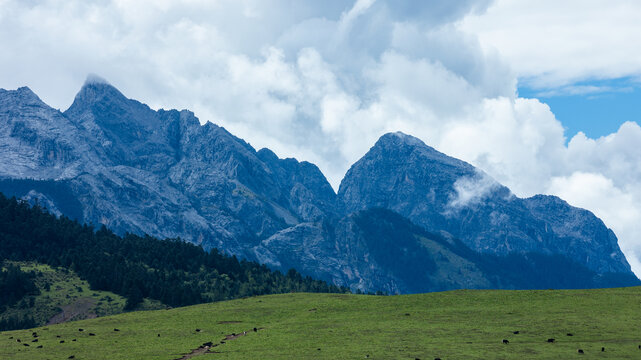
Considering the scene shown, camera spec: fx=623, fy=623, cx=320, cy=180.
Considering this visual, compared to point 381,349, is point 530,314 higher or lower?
higher

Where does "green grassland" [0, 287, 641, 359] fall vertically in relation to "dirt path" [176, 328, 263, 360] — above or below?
above

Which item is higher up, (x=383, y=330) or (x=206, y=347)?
(x=383, y=330)

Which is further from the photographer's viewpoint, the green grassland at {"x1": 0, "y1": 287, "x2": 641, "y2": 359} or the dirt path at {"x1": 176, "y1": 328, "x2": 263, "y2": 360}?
the dirt path at {"x1": 176, "y1": 328, "x2": 263, "y2": 360}

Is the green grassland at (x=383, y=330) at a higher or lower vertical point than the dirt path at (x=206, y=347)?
higher

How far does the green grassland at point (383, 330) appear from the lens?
265ft

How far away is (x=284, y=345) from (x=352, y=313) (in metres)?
30.6

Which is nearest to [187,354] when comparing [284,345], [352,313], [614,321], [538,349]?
[284,345]

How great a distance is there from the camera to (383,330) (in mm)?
97188

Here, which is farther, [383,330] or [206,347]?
[383,330]

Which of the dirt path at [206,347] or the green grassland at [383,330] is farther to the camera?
the dirt path at [206,347]

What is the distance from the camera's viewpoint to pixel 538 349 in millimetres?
78062

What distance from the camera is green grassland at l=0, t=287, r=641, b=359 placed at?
265 ft

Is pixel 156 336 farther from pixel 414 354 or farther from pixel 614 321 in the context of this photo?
pixel 614 321

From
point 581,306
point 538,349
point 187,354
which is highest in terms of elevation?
point 581,306
